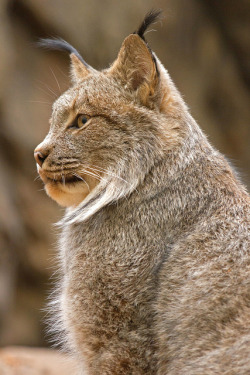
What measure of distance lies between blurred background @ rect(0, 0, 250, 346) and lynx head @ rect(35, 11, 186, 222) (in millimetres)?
4140

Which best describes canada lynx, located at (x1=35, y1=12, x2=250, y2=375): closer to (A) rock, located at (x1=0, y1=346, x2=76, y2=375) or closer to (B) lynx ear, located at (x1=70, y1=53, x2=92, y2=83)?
(B) lynx ear, located at (x1=70, y1=53, x2=92, y2=83)

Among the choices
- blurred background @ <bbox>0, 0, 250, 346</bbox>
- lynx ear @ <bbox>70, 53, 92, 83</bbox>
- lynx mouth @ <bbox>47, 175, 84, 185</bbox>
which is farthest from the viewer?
blurred background @ <bbox>0, 0, 250, 346</bbox>

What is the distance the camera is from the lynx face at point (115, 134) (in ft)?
13.6

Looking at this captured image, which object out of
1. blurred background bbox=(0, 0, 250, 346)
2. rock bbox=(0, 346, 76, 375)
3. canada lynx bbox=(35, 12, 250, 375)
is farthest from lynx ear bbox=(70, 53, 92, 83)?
blurred background bbox=(0, 0, 250, 346)

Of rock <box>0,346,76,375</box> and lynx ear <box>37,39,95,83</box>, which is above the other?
lynx ear <box>37,39,95,83</box>

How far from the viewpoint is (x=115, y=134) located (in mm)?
4156

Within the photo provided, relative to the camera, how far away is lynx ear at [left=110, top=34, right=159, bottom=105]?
163 inches

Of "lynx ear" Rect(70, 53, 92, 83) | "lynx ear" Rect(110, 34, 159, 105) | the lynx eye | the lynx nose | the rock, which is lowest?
the rock

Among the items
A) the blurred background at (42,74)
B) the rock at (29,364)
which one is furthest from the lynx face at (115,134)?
the blurred background at (42,74)

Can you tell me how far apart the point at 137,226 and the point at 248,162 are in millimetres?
6786

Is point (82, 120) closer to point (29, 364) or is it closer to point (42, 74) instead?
point (29, 364)

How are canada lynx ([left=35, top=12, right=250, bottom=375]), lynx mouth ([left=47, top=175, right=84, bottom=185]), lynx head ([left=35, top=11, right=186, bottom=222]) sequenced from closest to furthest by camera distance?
1. canada lynx ([left=35, top=12, right=250, bottom=375])
2. lynx head ([left=35, top=11, right=186, bottom=222])
3. lynx mouth ([left=47, top=175, right=84, bottom=185])

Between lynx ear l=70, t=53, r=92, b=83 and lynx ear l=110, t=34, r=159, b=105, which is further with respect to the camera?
Answer: lynx ear l=70, t=53, r=92, b=83

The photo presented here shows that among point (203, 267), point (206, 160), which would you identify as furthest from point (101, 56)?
point (203, 267)
